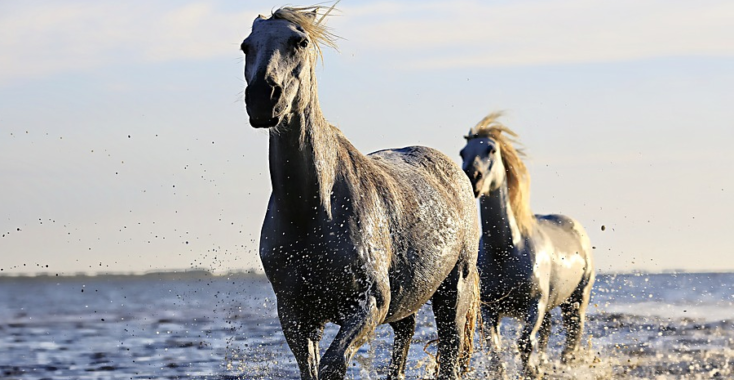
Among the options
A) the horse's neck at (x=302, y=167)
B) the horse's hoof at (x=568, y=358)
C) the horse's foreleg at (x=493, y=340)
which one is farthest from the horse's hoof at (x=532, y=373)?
the horse's neck at (x=302, y=167)

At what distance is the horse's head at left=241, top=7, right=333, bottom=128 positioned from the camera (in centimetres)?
462

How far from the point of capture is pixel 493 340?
31.0 ft

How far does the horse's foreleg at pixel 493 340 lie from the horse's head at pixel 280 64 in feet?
14.4

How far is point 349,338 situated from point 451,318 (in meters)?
1.78

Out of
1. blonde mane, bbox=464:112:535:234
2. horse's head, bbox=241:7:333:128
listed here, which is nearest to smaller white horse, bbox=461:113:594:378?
blonde mane, bbox=464:112:535:234

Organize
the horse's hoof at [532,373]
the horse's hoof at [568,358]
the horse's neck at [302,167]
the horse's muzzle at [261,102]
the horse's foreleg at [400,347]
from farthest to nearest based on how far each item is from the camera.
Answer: the horse's hoof at [568,358]
the horse's hoof at [532,373]
the horse's foreleg at [400,347]
the horse's neck at [302,167]
the horse's muzzle at [261,102]

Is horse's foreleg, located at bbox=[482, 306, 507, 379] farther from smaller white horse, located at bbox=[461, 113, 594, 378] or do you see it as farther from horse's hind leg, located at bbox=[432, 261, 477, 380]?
horse's hind leg, located at bbox=[432, 261, 477, 380]

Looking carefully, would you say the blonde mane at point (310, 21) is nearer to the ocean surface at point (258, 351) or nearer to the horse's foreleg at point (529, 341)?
A: the ocean surface at point (258, 351)

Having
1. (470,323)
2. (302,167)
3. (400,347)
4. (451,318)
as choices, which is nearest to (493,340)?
(470,323)

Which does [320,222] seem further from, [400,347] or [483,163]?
[483,163]

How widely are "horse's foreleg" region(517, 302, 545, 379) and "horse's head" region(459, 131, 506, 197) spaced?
4.02 feet

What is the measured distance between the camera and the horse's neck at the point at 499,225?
9852 millimetres

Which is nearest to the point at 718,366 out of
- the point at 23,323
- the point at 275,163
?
the point at 275,163

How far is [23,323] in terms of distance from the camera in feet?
61.1
